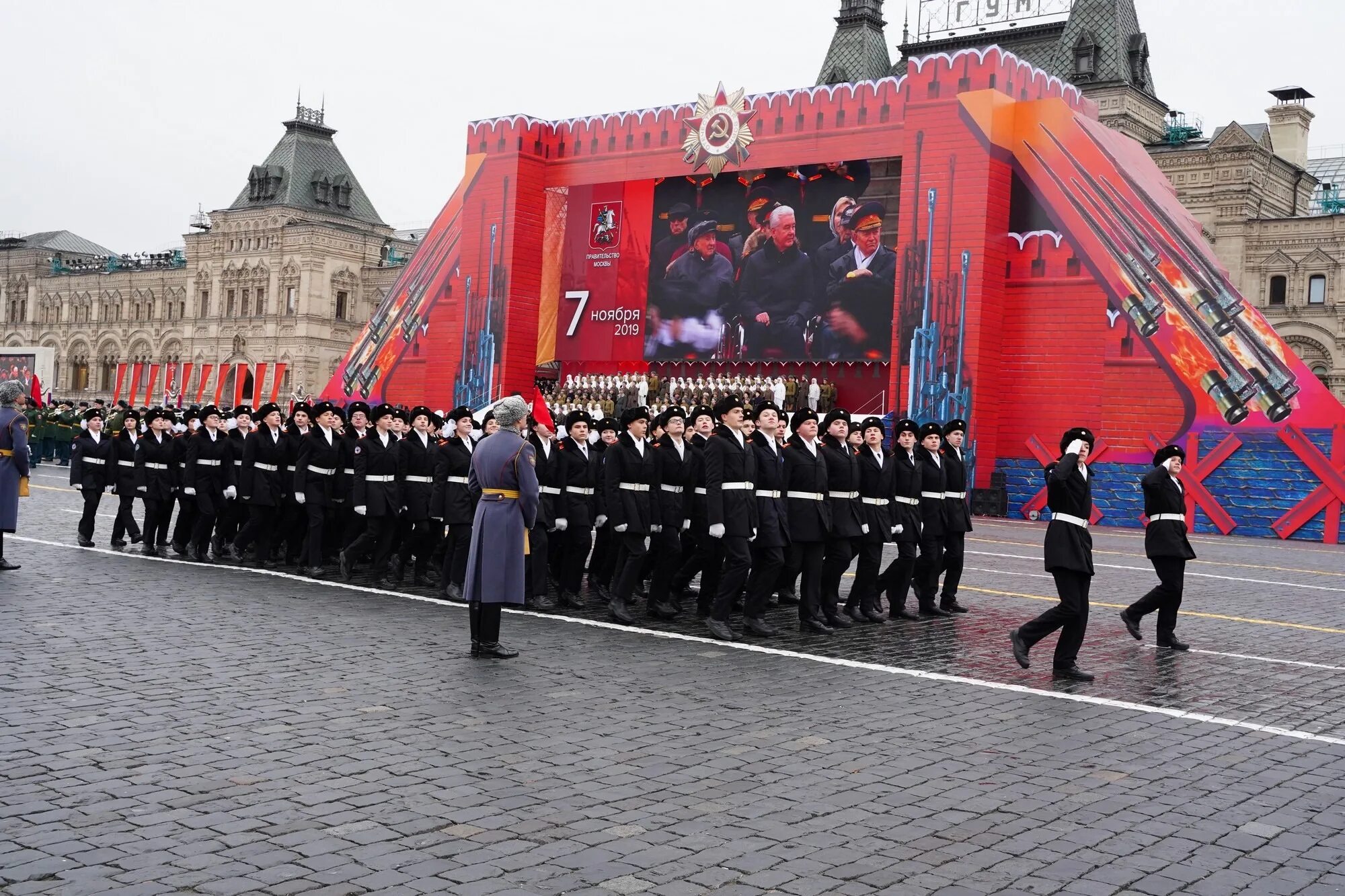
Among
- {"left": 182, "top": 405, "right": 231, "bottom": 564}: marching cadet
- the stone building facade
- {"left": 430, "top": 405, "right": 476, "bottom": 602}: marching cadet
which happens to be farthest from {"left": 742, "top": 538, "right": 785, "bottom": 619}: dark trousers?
the stone building facade

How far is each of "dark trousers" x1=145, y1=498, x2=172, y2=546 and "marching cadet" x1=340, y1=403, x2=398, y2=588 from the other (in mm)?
3243

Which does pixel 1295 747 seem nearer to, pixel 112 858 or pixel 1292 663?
pixel 1292 663

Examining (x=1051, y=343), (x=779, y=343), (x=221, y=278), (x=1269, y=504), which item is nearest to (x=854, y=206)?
(x=779, y=343)

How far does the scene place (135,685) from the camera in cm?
757

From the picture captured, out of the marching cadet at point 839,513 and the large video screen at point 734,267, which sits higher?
the large video screen at point 734,267

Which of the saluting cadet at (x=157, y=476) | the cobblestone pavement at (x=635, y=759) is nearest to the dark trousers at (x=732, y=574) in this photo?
the cobblestone pavement at (x=635, y=759)

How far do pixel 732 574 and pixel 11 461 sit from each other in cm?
736

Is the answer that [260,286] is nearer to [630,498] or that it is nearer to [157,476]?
[157,476]

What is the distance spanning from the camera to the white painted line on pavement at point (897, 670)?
7.59 meters

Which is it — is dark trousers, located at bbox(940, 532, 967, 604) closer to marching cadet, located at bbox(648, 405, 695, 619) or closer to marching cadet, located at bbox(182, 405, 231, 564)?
marching cadet, located at bbox(648, 405, 695, 619)

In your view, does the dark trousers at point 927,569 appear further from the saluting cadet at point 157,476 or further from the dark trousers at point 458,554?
the saluting cadet at point 157,476

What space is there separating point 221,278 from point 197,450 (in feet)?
192

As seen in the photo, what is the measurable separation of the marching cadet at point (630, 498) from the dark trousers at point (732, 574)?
1.03 metres

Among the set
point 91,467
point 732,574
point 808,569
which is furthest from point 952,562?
point 91,467
